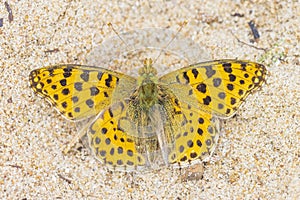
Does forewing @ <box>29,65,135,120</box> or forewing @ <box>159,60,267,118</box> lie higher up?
forewing @ <box>159,60,267,118</box>

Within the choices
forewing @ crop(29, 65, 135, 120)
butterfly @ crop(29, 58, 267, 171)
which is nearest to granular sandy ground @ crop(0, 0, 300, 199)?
butterfly @ crop(29, 58, 267, 171)

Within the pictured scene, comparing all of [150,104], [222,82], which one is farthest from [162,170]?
[222,82]

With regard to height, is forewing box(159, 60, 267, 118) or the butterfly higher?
forewing box(159, 60, 267, 118)

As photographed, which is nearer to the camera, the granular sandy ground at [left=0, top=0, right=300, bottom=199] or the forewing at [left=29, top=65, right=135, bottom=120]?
the forewing at [left=29, top=65, right=135, bottom=120]

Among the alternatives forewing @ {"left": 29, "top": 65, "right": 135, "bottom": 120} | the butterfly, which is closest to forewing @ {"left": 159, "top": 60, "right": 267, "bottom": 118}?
the butterfly

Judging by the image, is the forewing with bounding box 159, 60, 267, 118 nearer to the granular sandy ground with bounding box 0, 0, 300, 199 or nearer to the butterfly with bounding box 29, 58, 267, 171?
the butterfly with bounding box 29, 58, 267, 171

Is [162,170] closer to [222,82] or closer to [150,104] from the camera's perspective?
[150,104]

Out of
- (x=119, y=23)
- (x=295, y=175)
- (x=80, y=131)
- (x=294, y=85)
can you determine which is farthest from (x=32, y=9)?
(x=295, y=175)
